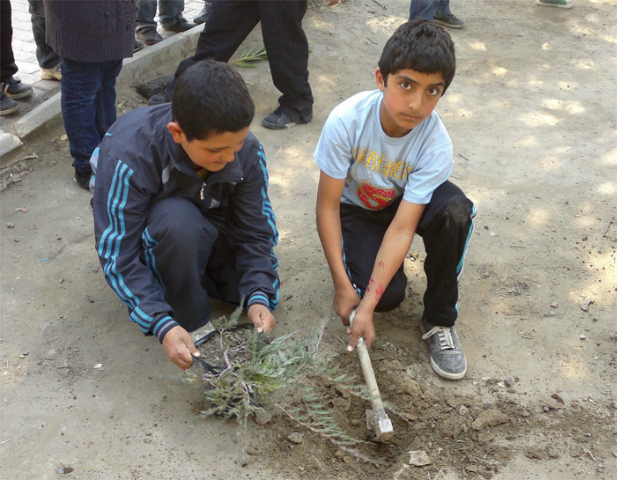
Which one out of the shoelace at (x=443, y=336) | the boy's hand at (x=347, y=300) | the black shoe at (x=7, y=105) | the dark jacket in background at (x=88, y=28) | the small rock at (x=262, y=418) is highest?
the dark jacket in background at (x=88, y=28)

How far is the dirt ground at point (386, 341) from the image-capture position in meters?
2.22

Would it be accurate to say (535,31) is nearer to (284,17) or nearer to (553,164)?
(553,164)

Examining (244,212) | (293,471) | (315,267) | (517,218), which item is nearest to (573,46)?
(517,218)

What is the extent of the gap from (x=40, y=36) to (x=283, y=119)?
1.54 m

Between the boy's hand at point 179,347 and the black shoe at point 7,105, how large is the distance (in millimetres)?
2245

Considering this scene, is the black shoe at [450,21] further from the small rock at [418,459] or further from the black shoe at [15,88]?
the small rock at [418,459]

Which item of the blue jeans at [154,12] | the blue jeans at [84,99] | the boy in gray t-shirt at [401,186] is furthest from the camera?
the blue jeans at [154,12]

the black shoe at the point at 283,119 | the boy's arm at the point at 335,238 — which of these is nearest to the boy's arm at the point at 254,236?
the boy's arm at the point at 335,238

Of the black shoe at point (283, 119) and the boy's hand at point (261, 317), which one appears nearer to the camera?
the boy's hand at point (261, 317)

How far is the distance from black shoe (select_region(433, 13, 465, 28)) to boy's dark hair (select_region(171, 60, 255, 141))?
431cm

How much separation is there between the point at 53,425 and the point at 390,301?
1355mm

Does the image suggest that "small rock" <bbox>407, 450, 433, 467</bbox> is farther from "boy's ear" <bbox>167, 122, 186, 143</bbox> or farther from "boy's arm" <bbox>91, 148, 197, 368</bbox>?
"boy's ear" <bbox>167, 122, 186, 143</bbox>

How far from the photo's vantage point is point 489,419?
2.39 meters

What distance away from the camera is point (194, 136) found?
2105 millimetres
